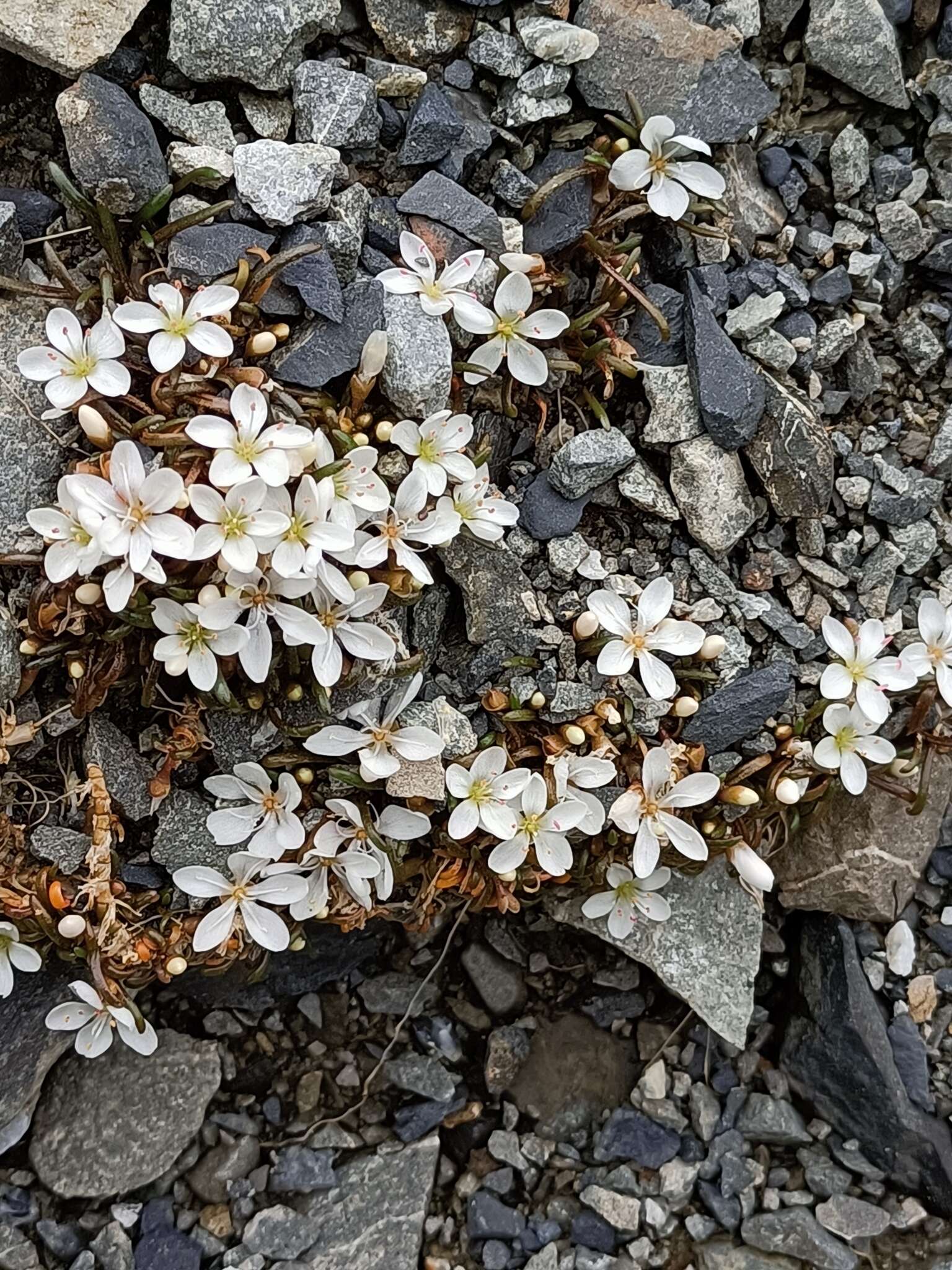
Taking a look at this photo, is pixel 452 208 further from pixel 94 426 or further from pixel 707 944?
pixel 707 944

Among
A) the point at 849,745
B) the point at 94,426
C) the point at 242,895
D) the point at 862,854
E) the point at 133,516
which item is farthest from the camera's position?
the point at 862,854

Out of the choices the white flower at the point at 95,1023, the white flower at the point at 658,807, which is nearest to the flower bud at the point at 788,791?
the white flower at the point at 658,807

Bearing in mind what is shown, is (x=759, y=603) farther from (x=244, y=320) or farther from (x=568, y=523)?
(x=244, y=320)

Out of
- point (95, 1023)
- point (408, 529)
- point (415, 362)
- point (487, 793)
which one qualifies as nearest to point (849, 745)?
point (487, 793)

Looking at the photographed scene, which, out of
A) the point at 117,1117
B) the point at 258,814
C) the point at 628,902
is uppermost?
the point at 258,814

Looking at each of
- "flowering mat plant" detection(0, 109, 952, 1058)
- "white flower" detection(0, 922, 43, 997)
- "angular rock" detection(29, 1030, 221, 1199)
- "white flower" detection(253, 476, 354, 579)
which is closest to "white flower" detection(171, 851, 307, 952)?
"flowering mat plant" detection(0, 109, 952, 1058)
